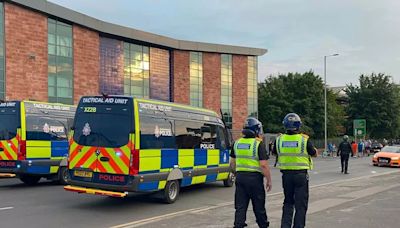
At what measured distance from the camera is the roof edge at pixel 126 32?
3275 cm

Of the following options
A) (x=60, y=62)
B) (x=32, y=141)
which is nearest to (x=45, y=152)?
(x=32, y=141)

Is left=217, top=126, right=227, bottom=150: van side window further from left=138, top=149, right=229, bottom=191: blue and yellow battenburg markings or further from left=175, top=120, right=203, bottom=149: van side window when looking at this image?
left=175, top=120, right=203, bottom=149: van side window

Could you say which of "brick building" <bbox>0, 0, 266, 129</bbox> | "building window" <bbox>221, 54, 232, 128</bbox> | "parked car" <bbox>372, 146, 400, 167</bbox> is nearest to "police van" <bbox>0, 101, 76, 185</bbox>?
"brick building" <bbox>0, 0, 266, 129</bbox>

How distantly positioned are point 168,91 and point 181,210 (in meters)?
37.5

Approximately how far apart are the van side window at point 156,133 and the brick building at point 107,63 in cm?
2233

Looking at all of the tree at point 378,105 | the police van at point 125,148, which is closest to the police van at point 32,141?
the police van at point 125,148

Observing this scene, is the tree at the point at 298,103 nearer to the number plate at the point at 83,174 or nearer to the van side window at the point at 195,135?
the van side window at the point at 195,135

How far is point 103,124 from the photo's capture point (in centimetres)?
1024

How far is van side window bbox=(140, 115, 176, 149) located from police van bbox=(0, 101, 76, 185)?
4940 millimetres

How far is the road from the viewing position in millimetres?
8594

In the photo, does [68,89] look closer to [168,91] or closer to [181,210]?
[168,91]

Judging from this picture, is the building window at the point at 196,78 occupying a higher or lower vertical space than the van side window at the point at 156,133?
higher

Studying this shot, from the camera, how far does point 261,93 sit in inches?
2408

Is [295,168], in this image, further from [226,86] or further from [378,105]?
[378,105]
